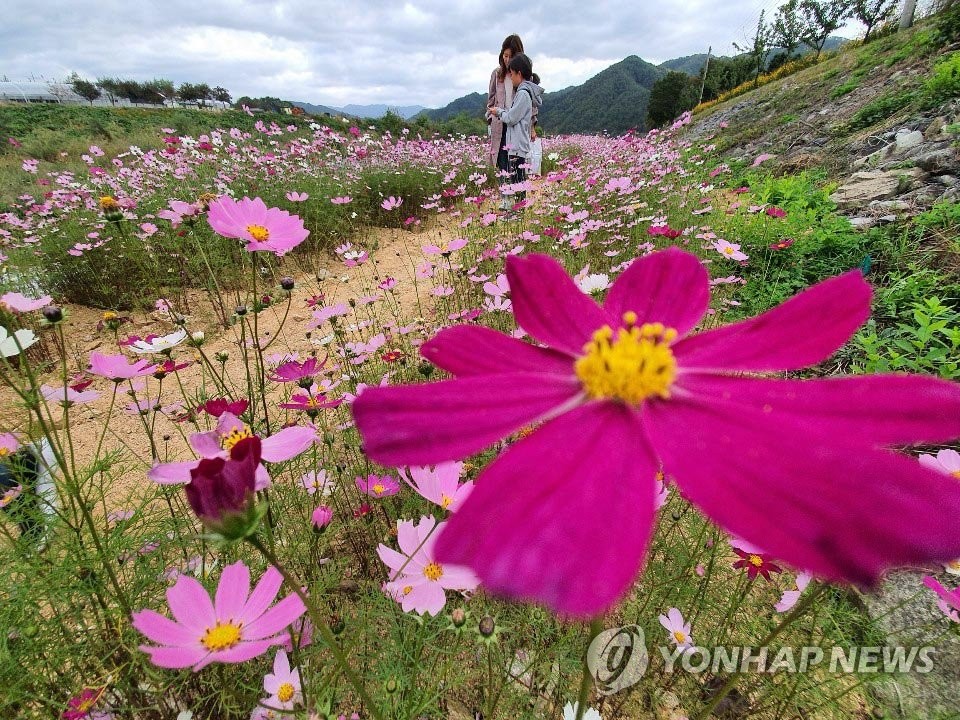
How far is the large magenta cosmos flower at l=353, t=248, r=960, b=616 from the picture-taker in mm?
222

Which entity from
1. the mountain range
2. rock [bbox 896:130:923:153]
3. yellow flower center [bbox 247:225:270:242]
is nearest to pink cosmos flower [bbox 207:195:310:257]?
A: yellow flower center [bbox 247:225:270:242]

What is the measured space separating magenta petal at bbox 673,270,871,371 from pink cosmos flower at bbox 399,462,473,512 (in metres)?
0.39

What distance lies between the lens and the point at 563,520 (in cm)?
25

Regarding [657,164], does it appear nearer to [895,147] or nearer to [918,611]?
[895,147]

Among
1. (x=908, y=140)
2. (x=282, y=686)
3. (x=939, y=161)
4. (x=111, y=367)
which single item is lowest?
(x=282, y=686)

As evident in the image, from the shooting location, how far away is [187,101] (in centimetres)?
2153

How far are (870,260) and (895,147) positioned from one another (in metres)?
2.20

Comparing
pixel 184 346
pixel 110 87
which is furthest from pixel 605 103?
pixel 184 346

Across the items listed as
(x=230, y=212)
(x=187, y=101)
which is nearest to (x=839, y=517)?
(x=230, y=212)

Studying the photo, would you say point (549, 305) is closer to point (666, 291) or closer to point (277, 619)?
point (666, 291)

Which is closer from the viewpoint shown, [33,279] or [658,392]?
[658,392]

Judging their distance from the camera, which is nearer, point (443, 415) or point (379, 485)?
point (443, 415)

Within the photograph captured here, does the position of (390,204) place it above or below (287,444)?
above

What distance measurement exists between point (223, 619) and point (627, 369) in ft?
2.01
